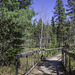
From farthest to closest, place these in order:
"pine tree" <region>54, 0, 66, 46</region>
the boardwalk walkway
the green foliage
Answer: "pine tree" <region>54, 0, 66, 46</region>
the green foliage
the boardwalk walkway

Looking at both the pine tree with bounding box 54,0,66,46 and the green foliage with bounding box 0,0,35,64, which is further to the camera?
the pine tree with bounding box 54,0,66,46

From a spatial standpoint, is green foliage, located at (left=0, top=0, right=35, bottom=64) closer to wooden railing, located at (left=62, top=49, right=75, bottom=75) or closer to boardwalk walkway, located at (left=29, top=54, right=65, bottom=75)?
boardwalk walkway, located at (left=29, top=54, right=65, bottom=75)

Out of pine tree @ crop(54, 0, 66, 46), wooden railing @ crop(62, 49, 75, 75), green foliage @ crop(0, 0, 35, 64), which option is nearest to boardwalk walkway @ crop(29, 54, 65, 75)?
wooden railing @ crop(62, 49, 75, 75)

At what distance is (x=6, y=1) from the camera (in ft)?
20.1

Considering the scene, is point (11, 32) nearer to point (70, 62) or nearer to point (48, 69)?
point (48, 69)

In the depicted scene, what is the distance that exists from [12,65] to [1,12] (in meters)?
3.48

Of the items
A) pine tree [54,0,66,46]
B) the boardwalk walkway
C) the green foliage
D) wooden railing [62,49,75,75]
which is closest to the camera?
wooden railing [62,49,75,75]

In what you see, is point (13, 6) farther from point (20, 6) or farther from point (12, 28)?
point (12, 28)

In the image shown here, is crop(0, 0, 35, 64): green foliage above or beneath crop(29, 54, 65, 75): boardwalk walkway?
above

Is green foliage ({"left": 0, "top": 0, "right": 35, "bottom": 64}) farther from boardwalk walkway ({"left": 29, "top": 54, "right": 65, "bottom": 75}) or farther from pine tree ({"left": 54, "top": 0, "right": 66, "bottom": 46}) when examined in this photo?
pine tree ({"left": 54, "top": 0, "right": 66, "bottom": 46})

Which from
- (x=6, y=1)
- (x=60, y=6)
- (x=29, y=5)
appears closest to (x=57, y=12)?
(x=60, y=6)

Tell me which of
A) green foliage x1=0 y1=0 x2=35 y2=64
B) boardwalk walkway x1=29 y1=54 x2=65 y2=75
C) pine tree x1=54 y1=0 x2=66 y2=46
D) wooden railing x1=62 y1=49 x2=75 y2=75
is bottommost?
boardwalk walkway x1=29 y1=54 x2=65 y2=75

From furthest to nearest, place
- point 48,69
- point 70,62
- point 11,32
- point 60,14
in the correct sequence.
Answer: point 60,14 → point 11,32 → point 48,69 → point 70,62

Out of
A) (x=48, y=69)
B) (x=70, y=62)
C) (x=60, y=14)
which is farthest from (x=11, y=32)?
(x=60, y=14)
